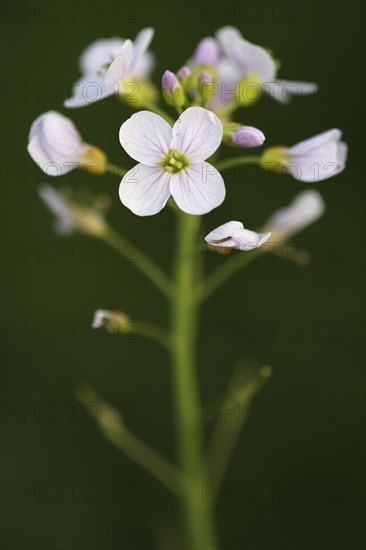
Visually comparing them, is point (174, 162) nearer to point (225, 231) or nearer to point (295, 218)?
point (225, 231)

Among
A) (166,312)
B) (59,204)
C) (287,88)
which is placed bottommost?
(59,204)

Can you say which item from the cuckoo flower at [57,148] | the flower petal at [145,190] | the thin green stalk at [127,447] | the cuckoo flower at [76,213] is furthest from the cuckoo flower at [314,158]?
the thin green stalk at [127,447]

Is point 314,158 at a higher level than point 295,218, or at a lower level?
lower

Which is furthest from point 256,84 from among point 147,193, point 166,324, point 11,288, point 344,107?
point 11,288

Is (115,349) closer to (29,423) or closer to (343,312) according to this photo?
(29,423)

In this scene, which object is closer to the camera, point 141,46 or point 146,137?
point 146,137

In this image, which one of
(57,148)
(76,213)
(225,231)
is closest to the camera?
(225,231)

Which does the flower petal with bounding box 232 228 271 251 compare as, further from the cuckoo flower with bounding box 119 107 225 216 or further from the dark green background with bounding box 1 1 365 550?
the dark green background with bounding box 1 1 365 550

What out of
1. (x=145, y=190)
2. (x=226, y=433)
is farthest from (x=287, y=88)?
(x=226, y=433)
